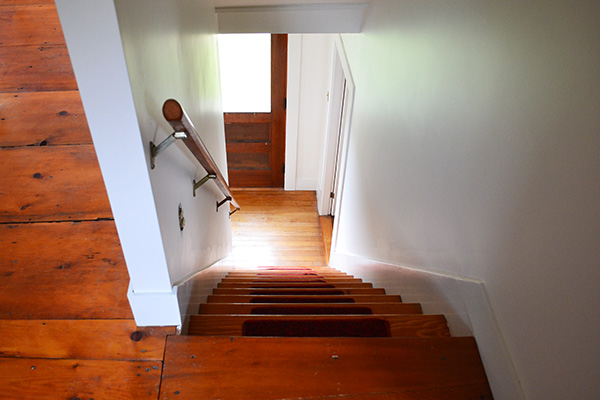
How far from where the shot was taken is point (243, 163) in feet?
16.6

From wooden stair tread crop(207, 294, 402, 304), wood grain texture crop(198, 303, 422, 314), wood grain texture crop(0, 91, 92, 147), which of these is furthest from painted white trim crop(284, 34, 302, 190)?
wood grain texture crop(198, 303, 422, 314)

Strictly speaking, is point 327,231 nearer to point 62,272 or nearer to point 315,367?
point 62,272

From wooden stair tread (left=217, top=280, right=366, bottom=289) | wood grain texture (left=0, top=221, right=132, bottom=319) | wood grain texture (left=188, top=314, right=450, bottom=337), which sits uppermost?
wood grain texture (left=0, top=221, right=132, bottom=319)

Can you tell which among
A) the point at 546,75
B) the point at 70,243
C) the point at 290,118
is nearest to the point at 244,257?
the point at 290,118

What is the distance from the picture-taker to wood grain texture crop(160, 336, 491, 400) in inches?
41.1

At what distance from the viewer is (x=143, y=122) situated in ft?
3.05

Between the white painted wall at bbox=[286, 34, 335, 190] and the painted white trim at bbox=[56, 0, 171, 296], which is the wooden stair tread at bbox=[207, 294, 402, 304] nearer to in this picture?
→ the painted white trim at bbox=[56, 0, 171, 296]

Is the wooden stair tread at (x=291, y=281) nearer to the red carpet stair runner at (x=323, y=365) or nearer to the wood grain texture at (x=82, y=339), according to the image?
the red carpet stair runner at (x=323, y=365)

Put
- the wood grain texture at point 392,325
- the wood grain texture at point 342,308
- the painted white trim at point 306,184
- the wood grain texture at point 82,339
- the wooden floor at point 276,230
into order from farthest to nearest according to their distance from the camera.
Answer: the painted white trim at point 306,184 < the wooden floor at point 276,230 < the wood grain texture at point 342,308 < the wood grain texture at point 392,325 < the wood grain texture at point 82,339

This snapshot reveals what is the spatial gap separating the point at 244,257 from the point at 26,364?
2.98 m

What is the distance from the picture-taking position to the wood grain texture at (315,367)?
104 centimetres

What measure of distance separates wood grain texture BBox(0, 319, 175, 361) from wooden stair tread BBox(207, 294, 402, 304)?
1.98ft

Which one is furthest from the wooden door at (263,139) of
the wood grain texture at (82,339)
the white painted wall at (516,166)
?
the wood grain texture at (82,339)

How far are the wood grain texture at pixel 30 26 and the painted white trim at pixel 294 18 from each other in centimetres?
102
